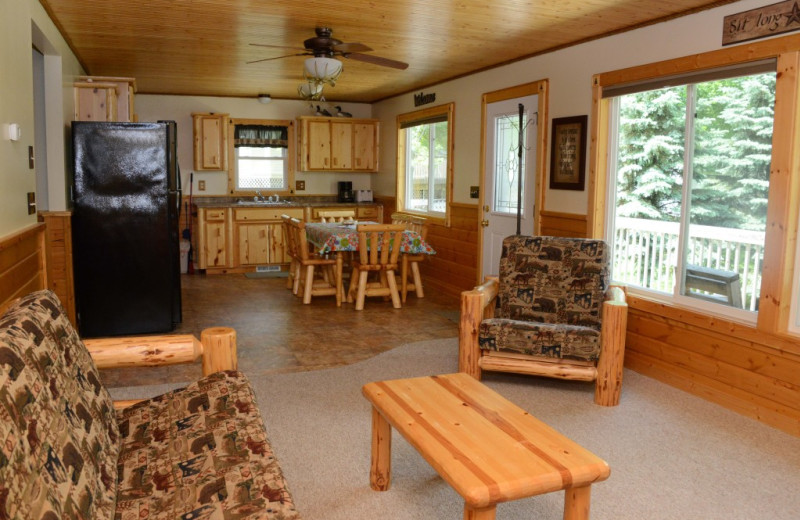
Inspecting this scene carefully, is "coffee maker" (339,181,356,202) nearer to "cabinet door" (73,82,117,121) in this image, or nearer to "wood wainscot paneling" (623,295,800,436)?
"cabinet door" (73,82,117,121)

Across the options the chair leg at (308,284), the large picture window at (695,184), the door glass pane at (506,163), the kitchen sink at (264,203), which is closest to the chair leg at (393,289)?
the chair leg at (308,284)


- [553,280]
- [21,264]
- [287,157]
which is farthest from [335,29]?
[287,157]

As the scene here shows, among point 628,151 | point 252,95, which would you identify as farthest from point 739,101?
point 252,95

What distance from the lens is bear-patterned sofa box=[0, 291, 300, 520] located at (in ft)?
4.31

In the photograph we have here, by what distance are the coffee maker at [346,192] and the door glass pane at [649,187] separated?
16.7 ft

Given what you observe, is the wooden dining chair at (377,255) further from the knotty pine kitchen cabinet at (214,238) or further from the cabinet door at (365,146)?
the cabinet door at (365,146)

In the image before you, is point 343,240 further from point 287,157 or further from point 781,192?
point 781,192

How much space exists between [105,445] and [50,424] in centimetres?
36

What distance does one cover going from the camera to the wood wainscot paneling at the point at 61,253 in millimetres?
4438

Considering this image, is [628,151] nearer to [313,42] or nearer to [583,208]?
[583,208]

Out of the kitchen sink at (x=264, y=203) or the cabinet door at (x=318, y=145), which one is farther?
the cabinet door at (x=318, y=145)

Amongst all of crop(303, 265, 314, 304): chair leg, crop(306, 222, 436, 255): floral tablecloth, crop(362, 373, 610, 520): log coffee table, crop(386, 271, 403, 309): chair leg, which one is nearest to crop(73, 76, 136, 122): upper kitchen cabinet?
crop(306, 222, 436, 255): floral tablecloth

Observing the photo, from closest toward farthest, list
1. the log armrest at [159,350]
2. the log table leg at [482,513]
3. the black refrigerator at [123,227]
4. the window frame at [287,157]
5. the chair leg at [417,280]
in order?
the log table leg at [482,513]
the log armrest at [159,350]
the black refrigerator at [123,227]
the chair leg at [417,280]
the window frame at [287,157]

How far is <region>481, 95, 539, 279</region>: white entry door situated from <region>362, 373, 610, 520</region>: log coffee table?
3.21 m
